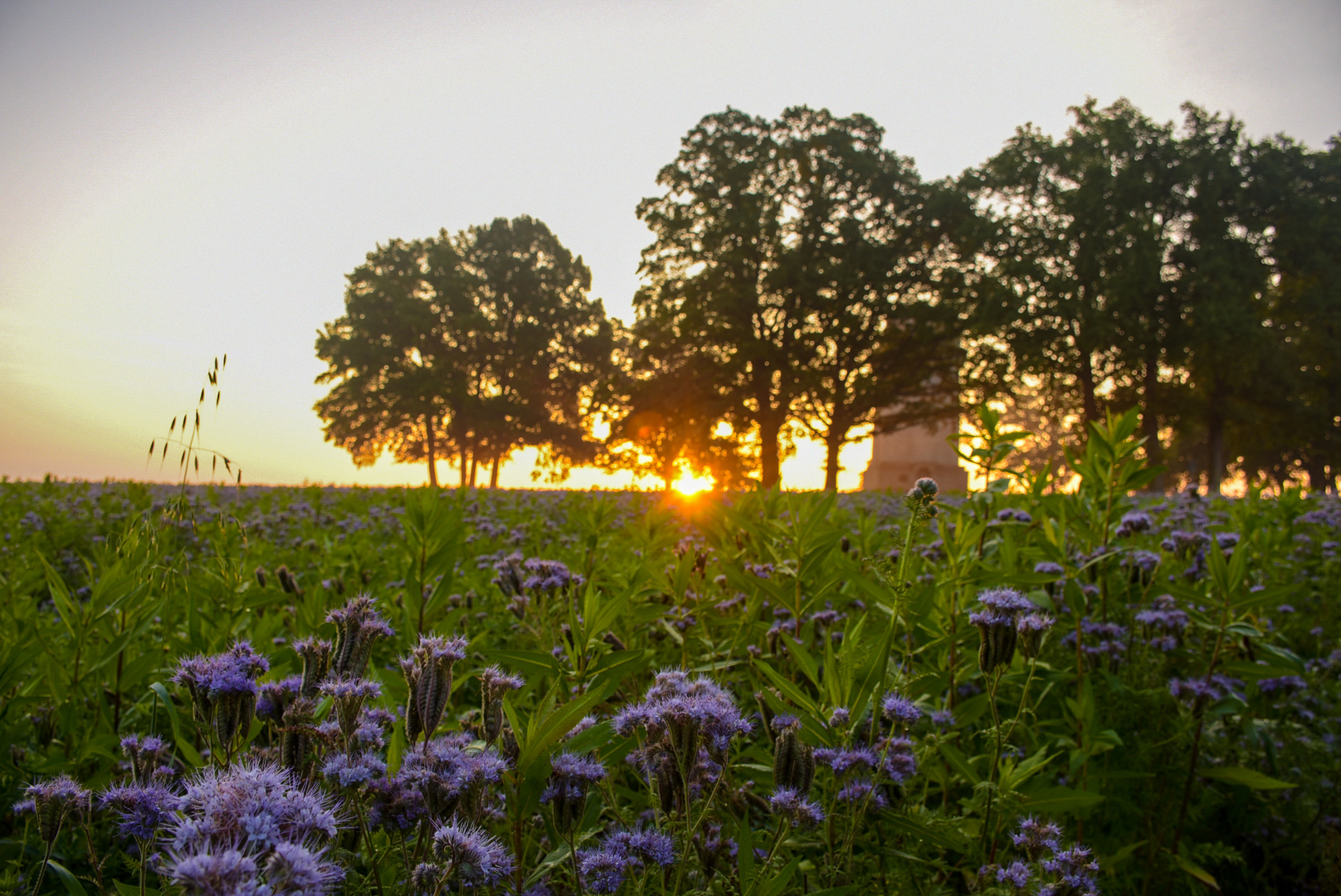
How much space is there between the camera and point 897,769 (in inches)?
81.4

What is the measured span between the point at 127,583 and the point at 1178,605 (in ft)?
15.2

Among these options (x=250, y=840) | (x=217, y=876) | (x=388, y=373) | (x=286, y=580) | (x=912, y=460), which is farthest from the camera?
(x=388, y=373)

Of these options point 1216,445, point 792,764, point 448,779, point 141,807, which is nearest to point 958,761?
point 792,764

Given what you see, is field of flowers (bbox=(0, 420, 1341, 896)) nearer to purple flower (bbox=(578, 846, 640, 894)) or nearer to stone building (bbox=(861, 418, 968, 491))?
purple flower (bbox=(578, 846, 640, 894))

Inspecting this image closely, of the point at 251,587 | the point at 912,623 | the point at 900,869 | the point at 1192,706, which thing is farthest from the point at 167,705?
the point at 1192,706

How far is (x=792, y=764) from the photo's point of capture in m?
1.79

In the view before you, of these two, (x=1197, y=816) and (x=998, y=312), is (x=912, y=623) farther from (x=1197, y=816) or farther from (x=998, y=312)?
(x=998, y=312)

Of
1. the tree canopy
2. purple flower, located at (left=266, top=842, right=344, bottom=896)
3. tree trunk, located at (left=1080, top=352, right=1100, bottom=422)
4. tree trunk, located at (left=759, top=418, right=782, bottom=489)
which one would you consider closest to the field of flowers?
purple flower, located at (left=266, top=842, right=344, bottom=896)

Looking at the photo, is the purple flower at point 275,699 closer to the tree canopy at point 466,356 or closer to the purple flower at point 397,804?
the purple flower at point 397,804

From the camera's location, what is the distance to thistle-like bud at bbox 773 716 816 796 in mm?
1763

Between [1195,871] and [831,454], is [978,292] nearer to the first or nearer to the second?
[831,454]

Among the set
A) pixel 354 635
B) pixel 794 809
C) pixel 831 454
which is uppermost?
pixel 831 454

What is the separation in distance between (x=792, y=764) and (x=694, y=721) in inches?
13.1

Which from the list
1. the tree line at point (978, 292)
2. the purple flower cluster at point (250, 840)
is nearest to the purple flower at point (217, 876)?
the purple flower cluster at point (250, 840)
